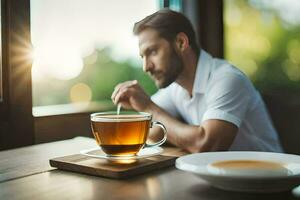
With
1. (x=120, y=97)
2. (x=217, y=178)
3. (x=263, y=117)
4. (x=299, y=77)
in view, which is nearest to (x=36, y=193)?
(x=217, y=178)

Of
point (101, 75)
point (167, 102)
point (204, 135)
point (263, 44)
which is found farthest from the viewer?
point (263, 44)

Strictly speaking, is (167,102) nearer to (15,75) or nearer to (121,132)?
(15,75)

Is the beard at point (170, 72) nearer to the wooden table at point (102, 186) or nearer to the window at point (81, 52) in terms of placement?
the window at point (81, 52)

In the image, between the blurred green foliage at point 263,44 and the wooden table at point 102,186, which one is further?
the blurred green foliage at point 263,44

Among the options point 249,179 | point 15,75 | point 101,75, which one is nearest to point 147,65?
point 101,75

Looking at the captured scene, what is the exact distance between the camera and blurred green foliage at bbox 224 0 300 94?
7.92ft

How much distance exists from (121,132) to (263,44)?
1.58 meters

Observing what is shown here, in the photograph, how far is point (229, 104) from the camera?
5.81 feet

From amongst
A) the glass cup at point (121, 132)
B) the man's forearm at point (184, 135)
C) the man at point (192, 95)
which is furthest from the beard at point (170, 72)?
the glass cup at point (121, 132)

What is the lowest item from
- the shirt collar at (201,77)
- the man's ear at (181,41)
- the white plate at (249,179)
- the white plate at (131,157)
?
the white plate at (131,157)

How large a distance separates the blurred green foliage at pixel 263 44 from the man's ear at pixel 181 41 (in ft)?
2.09

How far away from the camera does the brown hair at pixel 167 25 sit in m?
1.95

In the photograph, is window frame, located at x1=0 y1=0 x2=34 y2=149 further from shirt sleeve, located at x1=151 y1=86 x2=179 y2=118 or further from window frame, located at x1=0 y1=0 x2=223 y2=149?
shirt sleeve, located at x1=151 y1=86 x2=179 y2=118

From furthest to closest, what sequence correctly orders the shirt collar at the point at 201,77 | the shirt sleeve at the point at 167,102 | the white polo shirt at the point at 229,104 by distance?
the shirt sleeve at the point at 167,102 < the shirt collar at the point at 201,77 < the white polo shirt at the point at 229,104
